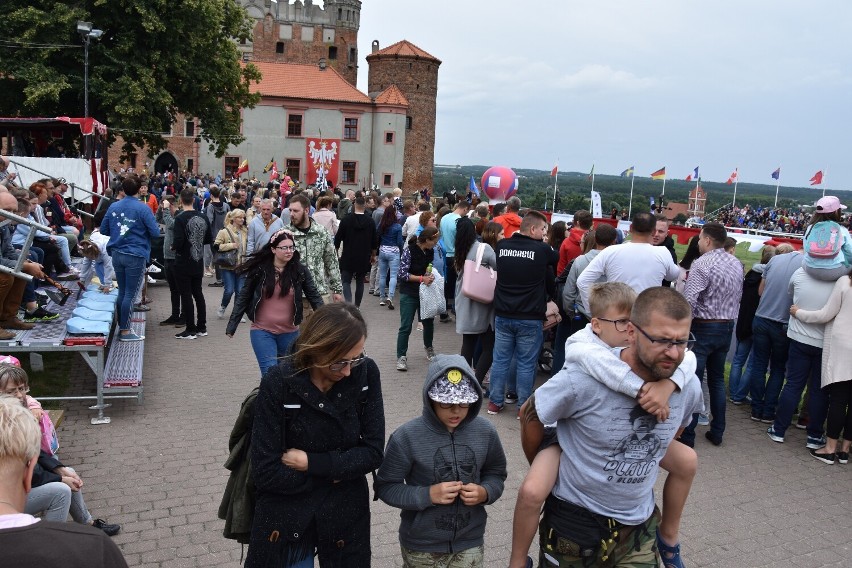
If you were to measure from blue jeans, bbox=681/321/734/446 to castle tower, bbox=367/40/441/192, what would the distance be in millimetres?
58575

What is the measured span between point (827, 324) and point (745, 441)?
4.67 ft

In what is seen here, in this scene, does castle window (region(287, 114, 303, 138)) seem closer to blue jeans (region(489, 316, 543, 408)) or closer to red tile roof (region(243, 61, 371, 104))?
red tile roof (region(243, 61, 371, 104))

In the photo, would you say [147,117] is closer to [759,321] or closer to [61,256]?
[61,256]

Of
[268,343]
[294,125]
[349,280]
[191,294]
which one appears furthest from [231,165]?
[268,343]

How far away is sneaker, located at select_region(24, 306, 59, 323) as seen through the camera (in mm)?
7186

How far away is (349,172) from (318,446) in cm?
6137

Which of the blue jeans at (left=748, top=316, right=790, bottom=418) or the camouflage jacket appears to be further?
the camouflage jacket

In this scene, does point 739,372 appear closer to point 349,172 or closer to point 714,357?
point 714,357

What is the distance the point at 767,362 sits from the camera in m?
7.38

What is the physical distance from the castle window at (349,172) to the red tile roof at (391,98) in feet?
20.0

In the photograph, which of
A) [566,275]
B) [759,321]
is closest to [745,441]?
[759,321]

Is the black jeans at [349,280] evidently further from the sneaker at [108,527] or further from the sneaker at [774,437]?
the sneaker at [108,527]

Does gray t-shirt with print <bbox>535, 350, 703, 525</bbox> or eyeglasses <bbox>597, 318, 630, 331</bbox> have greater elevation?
eyeglasses <bbox>597, 318, 630, 331</bbox>

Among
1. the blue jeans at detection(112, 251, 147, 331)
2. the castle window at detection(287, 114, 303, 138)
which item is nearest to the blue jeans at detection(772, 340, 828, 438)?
the blue jeans at detection(112, 251, 147, 331)
